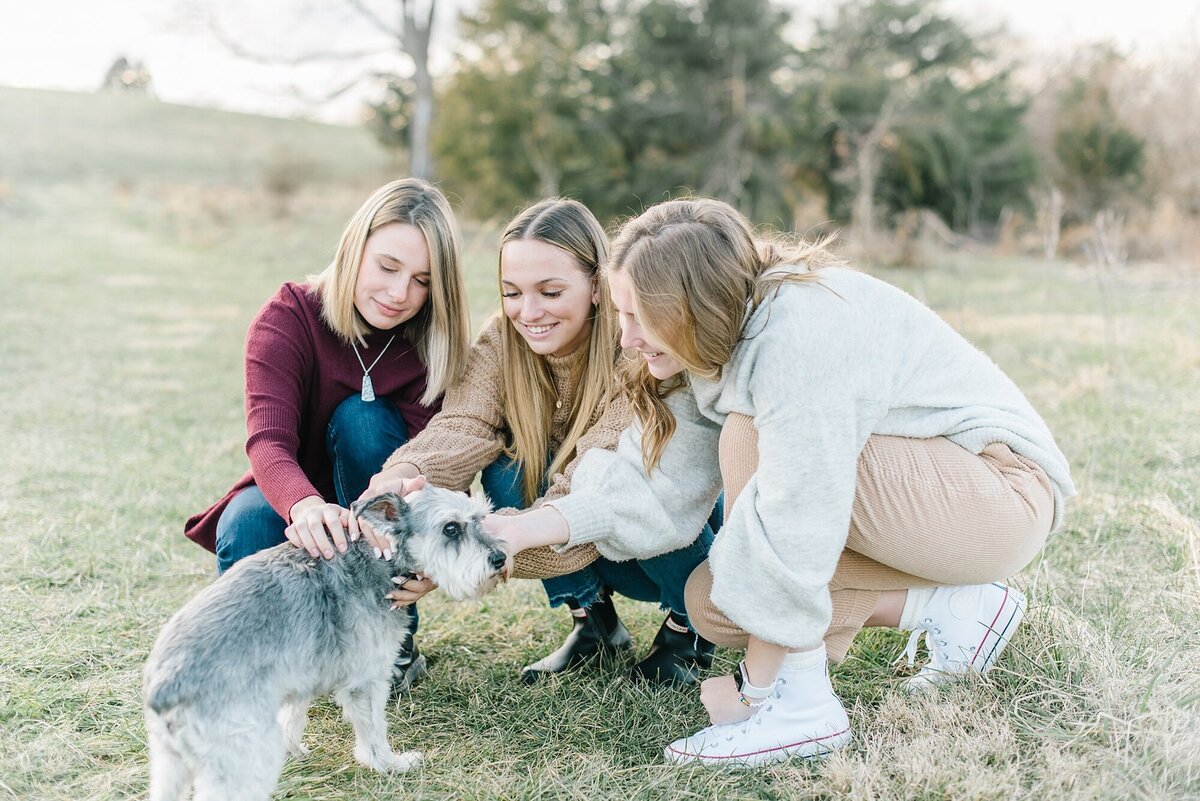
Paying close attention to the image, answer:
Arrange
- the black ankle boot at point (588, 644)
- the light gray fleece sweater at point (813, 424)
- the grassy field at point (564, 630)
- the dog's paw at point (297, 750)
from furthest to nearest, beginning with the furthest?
the black ankle boot at point (588, 644)
the dog's paw at point (297, 750)
the grassy field at point (564, 630)
the light gray fleece sweater at point (813, 424)

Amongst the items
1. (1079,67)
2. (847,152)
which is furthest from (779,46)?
(1079,67)

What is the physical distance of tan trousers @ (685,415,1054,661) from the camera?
9.29 feet

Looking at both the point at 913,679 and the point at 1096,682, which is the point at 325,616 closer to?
the point at 913,679

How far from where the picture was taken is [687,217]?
2852 millimetres

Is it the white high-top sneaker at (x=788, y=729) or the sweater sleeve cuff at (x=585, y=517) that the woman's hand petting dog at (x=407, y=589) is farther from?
the white high-top sneaker at (x=788, y=729)

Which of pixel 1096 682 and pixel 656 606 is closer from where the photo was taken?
pixel 1096 682

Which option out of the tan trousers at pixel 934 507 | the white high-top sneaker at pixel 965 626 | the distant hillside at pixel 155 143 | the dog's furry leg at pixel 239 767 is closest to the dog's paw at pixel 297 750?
the dog's furry leg at pixel 239 767

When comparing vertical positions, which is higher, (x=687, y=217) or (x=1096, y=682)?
(x=687, y=217)

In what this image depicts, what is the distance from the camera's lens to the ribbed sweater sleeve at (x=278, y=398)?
3086 mm

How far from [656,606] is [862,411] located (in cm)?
191

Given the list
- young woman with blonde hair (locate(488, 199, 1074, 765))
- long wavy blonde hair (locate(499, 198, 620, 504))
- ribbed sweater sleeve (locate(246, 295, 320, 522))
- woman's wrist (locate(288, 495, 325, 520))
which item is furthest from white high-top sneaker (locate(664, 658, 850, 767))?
ribbed sweater sleeve (locate(246, 295, 320, 522))

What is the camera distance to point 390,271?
11.4ft

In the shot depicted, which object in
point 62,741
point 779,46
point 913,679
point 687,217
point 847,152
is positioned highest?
point 779,46

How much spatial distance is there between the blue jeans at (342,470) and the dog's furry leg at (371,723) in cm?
54
